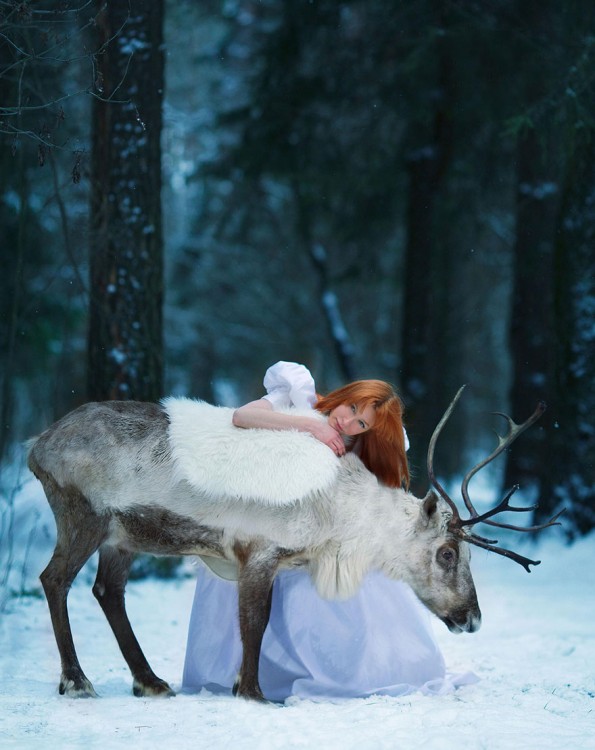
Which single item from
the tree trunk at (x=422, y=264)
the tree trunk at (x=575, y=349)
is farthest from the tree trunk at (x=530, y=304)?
the tree trunk at (x=575, y=349)

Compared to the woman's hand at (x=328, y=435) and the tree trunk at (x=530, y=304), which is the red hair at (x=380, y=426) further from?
the tree trunk at (x=530, y=304)

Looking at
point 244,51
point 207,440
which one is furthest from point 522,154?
point 207,440

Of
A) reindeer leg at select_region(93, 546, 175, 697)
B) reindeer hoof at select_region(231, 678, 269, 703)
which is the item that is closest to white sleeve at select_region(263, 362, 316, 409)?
reindeer leg at select_region(93, 546, 175, 697)

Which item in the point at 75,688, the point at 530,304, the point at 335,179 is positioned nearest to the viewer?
A: the point at 75,688

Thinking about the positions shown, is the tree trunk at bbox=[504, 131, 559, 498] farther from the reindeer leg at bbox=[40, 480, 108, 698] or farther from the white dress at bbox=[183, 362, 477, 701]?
the reindeer leg at bbox=[40, 480, 108, 698]

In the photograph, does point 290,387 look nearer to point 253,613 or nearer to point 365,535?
point 365,535

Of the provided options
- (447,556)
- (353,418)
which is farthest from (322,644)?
(353,418)

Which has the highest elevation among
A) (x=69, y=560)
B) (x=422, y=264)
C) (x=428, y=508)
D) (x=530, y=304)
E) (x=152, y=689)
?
(x=422, y=264)

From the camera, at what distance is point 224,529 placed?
4.94 m

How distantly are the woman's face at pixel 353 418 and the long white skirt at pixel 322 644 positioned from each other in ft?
2.68

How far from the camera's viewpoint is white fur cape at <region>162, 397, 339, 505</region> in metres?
4.88

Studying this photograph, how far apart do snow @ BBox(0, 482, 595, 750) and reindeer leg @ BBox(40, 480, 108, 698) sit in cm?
22

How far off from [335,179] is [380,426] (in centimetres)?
961

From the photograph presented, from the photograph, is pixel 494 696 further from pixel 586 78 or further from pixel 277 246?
pixel 277 246
